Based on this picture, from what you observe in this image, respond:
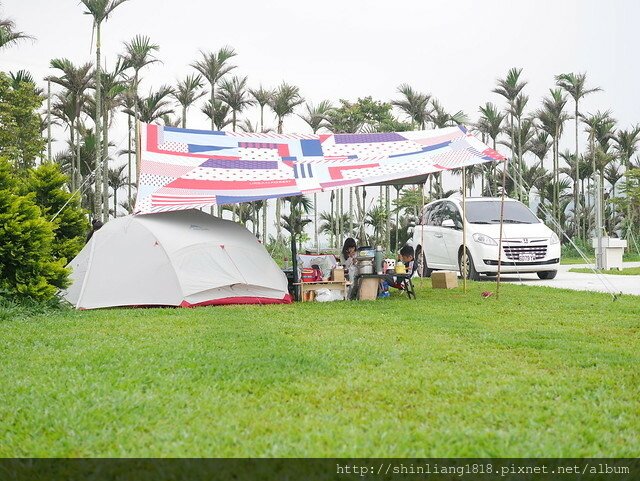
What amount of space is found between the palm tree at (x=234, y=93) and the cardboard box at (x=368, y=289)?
19596 mm

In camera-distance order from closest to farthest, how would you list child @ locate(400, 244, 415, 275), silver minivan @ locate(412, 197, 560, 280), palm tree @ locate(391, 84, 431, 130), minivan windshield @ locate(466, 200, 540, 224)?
child @ locate(400, 244, 415, 275) < silver minivan @ locate(412, 197, 560, 280) < minivan windshield @ locate(466, 200, 540, 224) < palm tree @ locate(391, 84, 431, 130)

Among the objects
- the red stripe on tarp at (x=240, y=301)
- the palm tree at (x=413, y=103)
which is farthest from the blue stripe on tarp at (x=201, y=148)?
the palm tree at (x=413, y=103)

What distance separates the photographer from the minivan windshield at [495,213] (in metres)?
15.4

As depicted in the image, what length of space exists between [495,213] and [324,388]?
11712 mm

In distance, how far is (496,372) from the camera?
523 cm

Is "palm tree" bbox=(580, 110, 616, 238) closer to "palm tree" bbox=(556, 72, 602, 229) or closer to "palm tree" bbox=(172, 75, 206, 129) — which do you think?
"palm tree" bbox=(556, 72, 602, 229)

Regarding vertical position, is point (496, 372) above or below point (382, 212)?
below

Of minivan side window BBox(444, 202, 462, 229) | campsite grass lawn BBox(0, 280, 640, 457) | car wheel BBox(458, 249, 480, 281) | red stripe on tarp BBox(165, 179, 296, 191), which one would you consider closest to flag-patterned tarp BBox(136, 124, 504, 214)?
red stripe on tarp BBox(165, 179, 296, 191)

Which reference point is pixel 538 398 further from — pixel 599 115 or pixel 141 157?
pixel 599 115

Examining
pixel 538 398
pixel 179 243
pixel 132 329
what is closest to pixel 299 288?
pixel 179 243

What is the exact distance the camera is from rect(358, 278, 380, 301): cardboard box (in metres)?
11.7

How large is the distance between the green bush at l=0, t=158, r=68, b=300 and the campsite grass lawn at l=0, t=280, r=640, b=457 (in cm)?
201

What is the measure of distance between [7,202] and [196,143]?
3.34 metres

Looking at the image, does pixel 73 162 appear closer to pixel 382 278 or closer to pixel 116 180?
pixel 116 180
